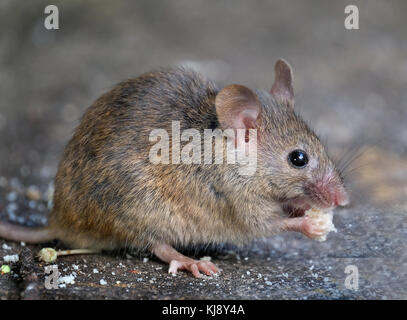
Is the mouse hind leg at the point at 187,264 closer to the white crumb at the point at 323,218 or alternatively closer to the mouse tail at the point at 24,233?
the white crumb at the point at 323,218

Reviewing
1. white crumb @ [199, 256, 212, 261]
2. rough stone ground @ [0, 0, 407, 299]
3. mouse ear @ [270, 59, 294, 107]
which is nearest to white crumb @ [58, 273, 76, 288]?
rough stone ground @ [0, 0, 407, 299]

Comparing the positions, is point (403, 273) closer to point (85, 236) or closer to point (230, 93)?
point (230, 93)

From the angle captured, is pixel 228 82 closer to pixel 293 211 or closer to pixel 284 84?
pixel 284 84

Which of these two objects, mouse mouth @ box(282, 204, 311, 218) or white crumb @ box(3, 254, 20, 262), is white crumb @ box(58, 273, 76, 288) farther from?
mouse mouth @ box(282, 204, 311, 218)

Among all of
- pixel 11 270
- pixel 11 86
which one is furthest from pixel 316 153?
pixel 11 86

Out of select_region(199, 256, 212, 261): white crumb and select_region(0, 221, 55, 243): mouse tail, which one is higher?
select_region(0, 221, 55, 243): mouse tail

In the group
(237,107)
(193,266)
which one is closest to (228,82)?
(237,107)

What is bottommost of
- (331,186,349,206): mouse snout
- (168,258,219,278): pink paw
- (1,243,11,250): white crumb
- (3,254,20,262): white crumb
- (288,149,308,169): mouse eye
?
(168,258,219,278): pink paw
